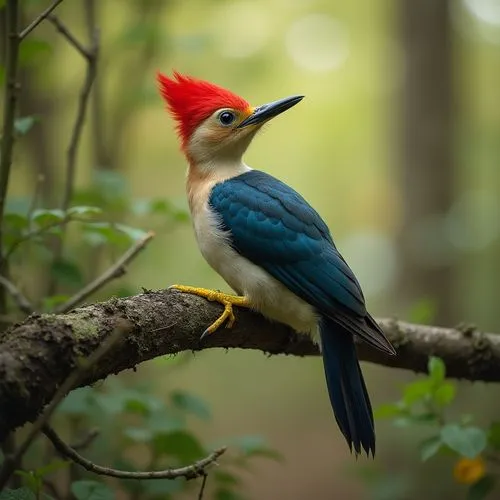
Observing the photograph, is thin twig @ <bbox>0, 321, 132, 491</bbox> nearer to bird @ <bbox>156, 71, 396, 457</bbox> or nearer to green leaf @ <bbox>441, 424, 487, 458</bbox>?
bird @ <bbox>156, 71, 396, 457</bbox>

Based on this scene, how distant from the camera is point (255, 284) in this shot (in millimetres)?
3090

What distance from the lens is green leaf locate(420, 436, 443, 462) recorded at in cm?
270

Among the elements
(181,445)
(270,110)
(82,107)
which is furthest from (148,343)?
(270,110)

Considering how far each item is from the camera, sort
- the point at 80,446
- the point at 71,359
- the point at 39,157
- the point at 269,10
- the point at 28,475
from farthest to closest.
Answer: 1. the point at 269,10
2. the point at 39,157
3. the point at 80,446
4. the point at 28,475
5. the point at 71,359

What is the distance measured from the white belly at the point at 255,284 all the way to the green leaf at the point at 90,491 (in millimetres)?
996

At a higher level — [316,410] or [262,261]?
[262,261]

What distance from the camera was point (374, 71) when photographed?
12859 millimetres

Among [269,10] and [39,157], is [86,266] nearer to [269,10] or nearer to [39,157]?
[39,157]

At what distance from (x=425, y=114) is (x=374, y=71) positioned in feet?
18.9

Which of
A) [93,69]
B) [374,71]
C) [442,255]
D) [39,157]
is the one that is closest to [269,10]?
[374,71]

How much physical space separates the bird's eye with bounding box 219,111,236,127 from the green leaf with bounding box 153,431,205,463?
163 cm

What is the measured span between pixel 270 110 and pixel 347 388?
4.90ft

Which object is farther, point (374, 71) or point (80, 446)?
point (374, 71)

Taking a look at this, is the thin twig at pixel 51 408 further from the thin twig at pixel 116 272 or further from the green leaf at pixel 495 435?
the green leaf at pixel 495 435
